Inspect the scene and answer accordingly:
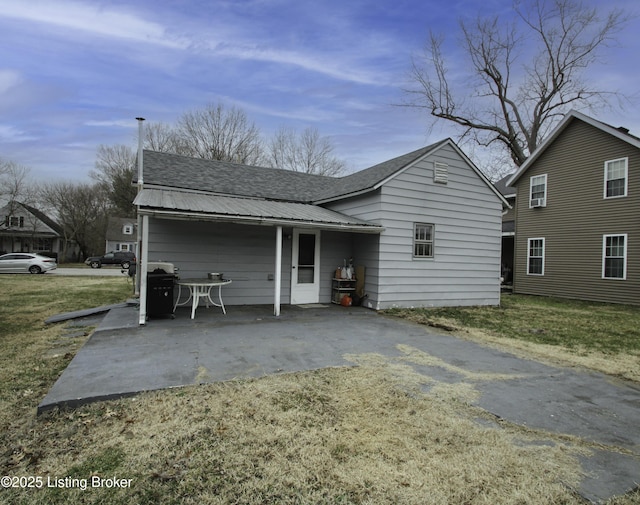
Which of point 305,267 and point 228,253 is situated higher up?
point 228,253

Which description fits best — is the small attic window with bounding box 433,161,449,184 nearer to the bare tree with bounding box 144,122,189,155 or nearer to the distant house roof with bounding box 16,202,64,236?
the bare tree with bounding box 144,122,189,155

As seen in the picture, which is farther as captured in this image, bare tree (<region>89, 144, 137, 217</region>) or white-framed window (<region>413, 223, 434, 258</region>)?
bare tree (<region>89, 144, 137, 217</region>)

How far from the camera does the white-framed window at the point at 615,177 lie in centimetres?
1262

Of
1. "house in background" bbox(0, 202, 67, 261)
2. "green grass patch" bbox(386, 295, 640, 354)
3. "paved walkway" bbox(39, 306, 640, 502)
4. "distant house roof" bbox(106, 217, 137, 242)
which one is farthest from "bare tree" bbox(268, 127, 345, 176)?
"paved walkway" bbox(39, 306, 640, 502)

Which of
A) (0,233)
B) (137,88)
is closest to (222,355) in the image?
(137,88)

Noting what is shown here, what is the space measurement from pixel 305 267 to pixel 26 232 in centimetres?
3794

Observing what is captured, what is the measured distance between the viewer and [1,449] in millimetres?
2773

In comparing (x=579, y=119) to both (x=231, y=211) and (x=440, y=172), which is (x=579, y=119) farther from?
(x=231, y=211)

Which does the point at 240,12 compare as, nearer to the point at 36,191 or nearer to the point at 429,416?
the point at 429,416

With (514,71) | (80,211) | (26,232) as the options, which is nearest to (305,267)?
(514,71)

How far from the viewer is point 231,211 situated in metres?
7.67

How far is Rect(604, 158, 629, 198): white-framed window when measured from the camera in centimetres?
1262

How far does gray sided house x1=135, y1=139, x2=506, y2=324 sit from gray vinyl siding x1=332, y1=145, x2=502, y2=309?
0.09 feet

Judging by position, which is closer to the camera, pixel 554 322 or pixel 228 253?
pixel 554 322
